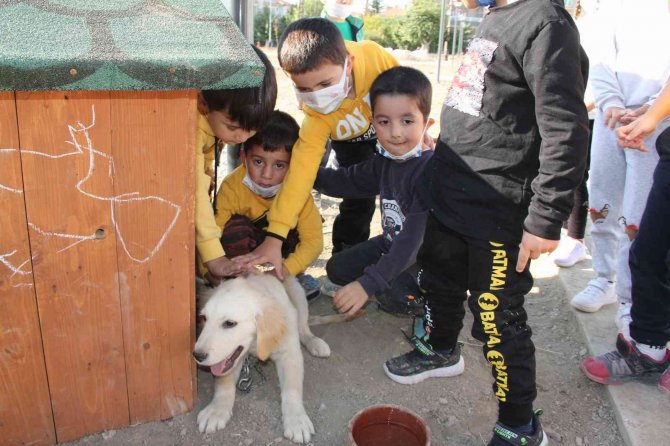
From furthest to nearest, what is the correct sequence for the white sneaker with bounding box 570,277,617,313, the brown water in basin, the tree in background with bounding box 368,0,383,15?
the tree in background with bounding box 368,0,383,15 → the white sneaker with bounding box 570,277,617,313 → the brown water in basin

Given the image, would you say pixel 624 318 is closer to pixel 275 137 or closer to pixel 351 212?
pixel 351 212

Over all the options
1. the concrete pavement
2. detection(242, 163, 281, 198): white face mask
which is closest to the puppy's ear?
detection(242, 163, 281, 198): white face mask

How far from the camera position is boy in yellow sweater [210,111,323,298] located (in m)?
3.34

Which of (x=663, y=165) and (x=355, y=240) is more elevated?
(x=663, y=165)

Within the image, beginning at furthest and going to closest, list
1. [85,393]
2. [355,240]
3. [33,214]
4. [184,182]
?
[355,240] < [85,393] < [184,182] < [33,214]

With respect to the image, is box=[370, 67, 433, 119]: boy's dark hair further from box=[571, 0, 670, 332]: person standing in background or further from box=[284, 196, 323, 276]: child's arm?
box=[571, 0, 670, 332]: person standing in background

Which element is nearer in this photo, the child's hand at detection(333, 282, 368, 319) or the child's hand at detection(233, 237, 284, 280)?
the child's hand at detection(333, 282, 368, 319)

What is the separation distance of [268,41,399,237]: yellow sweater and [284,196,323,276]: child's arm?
26 centimetres

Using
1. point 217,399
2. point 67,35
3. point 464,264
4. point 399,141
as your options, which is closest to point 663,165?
point 464,264

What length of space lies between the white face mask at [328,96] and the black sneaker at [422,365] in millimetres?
1323

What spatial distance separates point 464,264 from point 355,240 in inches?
64.9

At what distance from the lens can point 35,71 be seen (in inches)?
69.1

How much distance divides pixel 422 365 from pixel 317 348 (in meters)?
0.56

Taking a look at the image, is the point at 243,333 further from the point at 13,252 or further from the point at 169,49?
the point at 169,49
